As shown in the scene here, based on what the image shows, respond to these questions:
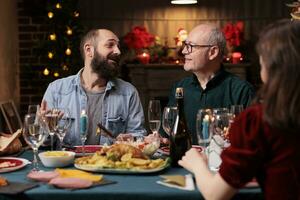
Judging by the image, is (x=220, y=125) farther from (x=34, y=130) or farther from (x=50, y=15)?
(x=50, y=15)

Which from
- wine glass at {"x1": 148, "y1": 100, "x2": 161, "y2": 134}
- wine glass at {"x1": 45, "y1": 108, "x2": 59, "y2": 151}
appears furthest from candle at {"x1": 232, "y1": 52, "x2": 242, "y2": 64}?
wine glass at {"x1": 45, "y1": 108, "x2": 59, "y2": 151}

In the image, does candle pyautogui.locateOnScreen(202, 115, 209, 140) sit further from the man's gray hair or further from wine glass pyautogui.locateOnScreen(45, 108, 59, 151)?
the man's gray hair

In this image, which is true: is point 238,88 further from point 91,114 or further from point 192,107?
point 91,114

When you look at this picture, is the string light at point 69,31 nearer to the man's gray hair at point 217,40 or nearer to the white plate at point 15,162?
the man's gray hair at point 217,40

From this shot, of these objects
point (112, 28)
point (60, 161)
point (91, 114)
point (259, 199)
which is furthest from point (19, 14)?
point (259, 199)

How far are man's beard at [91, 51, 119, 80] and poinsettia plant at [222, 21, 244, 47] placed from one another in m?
3.21

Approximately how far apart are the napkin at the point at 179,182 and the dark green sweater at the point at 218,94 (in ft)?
3.94

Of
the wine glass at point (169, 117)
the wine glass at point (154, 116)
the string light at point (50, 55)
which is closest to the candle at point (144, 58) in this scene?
the string light at point (50, 55)

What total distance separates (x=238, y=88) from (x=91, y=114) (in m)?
0.87

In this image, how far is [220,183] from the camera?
1507mm

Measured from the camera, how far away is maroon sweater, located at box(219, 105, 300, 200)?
4.75 feet

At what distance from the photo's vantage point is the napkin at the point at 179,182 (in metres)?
1.74

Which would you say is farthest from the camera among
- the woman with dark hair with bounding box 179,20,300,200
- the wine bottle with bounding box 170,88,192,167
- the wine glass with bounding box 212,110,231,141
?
the wine bottle with bounding box 170,88,192,167

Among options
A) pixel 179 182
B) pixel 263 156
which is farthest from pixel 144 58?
pixel 263 156
